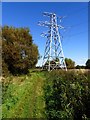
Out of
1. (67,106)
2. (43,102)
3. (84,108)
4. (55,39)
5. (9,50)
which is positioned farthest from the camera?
(55,39)

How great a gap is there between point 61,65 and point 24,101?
29703 mm

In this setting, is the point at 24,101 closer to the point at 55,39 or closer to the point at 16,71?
the point at 16,71

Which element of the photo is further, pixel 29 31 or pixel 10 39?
pixel 29 31

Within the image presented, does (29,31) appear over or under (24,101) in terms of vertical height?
A: over

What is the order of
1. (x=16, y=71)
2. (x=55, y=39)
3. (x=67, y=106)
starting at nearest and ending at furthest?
(x=67, y=106) < (x=16, y=71) < (x=55, y=39)

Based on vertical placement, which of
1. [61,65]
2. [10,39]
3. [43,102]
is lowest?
[43,102]

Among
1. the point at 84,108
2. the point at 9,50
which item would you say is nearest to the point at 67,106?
the point at 84,108

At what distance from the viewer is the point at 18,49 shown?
38.1m

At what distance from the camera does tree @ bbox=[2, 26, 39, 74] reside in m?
37.8

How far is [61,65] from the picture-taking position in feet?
152

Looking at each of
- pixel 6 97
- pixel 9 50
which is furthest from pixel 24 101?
pixel 9 50

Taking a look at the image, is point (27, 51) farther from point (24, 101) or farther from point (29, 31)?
point (24, 101)

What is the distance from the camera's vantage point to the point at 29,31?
42312 mm

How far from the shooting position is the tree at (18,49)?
1487 inches
